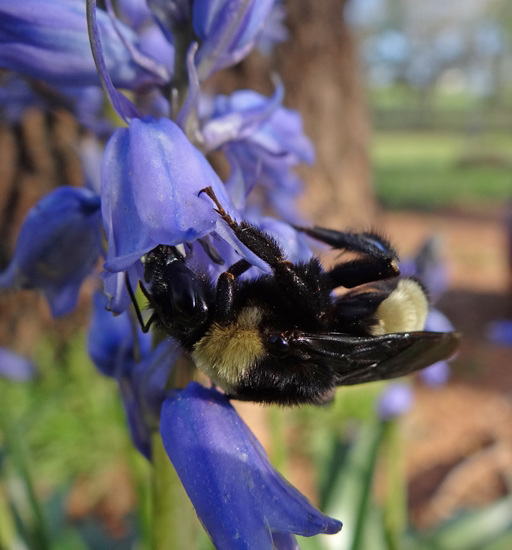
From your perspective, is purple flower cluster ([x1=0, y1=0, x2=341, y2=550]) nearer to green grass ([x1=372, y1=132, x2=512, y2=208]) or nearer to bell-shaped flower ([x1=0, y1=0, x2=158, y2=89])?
bell-shaped flower ([x1=0, y1=0, x2=158, y2=89])

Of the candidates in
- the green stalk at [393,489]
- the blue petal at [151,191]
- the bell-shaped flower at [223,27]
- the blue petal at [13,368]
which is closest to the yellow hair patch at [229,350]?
the blue petal at [151,191]

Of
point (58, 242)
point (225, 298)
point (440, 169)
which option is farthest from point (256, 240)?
point (440, 169)

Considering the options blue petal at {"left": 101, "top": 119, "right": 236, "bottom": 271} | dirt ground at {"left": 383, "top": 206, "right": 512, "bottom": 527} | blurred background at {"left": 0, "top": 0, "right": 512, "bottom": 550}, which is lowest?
dirt ground at {"left": 383, "top": 206, "right": 512, "bottom": 527}

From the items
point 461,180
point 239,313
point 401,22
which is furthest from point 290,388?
point 401,22

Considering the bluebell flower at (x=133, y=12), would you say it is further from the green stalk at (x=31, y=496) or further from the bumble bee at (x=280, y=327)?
the green stalk at (x=31, y=496)

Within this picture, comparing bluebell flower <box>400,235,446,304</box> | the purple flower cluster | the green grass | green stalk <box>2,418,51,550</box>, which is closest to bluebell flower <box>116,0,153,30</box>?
the purple flower cluster

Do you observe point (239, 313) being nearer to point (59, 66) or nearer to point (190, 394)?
point (190, 394)
